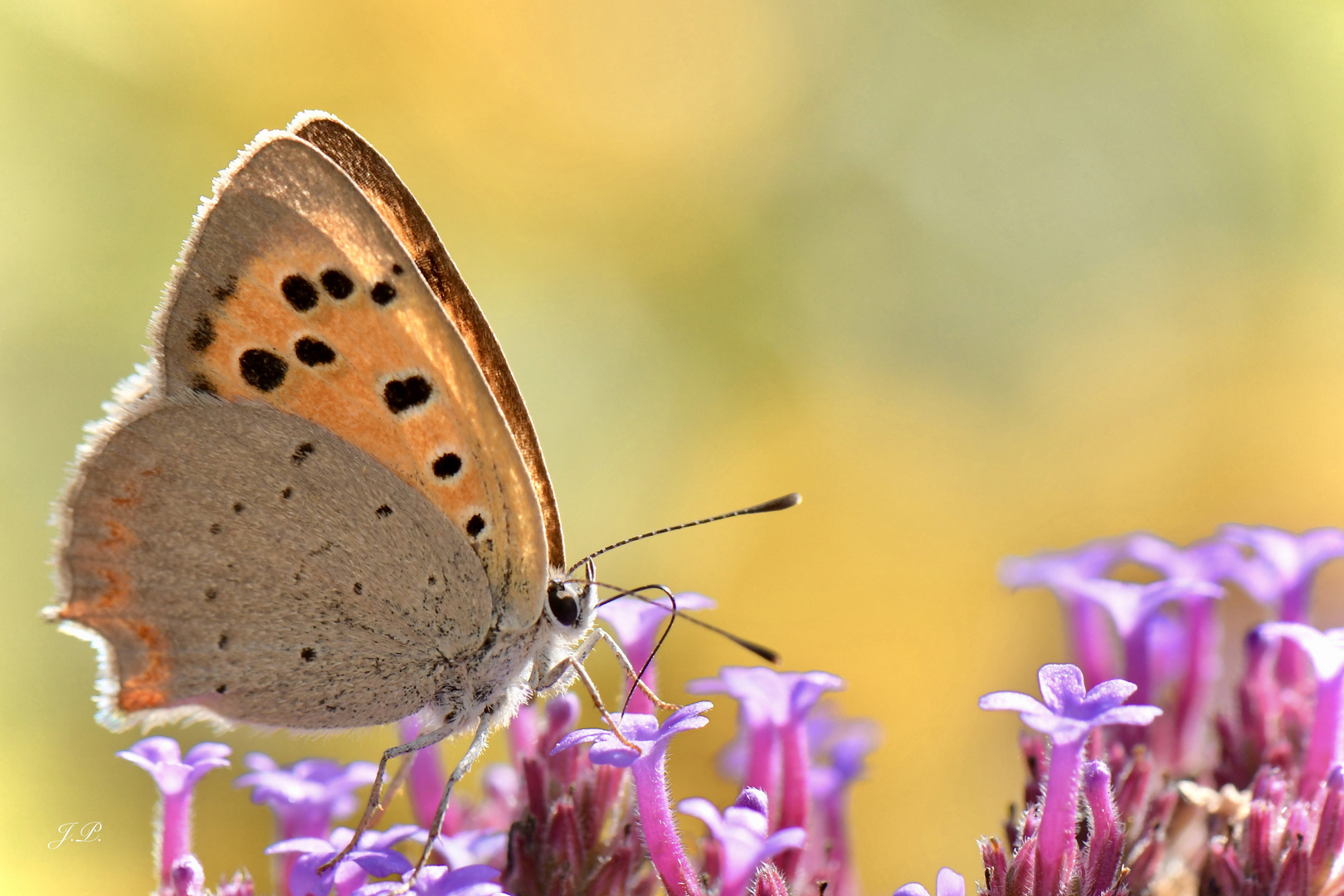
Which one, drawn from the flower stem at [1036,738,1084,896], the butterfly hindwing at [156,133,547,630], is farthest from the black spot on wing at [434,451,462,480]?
the flower stem at [1036,738,1084,896]

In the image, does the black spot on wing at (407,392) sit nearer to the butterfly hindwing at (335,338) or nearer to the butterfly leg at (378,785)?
the butterfly hindwing at (335,338)

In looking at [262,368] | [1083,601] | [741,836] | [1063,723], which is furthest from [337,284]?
[1083,601]

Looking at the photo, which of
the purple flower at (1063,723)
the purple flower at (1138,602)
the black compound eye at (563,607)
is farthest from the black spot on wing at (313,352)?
the purple flower at (1138,602)

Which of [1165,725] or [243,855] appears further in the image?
[243,855]

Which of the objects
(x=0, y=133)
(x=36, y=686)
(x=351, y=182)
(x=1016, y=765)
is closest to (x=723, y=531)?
(x=1016, y=765)

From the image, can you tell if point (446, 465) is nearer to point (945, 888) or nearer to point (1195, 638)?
point (945, 888)

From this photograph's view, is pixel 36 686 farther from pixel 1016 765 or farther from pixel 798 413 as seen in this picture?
pixel 1016 765

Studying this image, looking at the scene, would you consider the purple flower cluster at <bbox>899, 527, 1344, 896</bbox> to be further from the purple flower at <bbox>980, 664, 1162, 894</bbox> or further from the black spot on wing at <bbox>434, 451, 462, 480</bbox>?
the black spot on wing at <bbox>434, 451, 462, 480</bbox>
